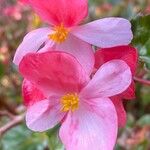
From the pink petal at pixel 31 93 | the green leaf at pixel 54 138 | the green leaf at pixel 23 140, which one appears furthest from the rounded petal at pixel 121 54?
the green leaf at pixel 23 140

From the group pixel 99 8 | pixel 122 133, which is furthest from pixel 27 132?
pixel 99 8

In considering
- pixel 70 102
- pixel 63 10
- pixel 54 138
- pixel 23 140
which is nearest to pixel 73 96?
pixel 70 102

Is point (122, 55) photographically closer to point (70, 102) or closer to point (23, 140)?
point (70, 102)

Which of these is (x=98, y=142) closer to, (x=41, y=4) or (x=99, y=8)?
(x=41, y=4)

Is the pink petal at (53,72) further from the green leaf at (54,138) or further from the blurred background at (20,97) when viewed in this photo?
the green leaf at (54,138)

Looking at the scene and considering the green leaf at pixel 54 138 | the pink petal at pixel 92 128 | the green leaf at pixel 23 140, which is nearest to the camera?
the pink petal at pixel 92 128

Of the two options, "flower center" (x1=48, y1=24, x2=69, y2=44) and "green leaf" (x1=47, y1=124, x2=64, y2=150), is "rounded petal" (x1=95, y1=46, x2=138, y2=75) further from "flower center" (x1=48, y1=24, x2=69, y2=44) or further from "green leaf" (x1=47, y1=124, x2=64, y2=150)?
"green leaf" (x1=47, y1=124, x2=64, y2=150)

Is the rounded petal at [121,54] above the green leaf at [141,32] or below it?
above

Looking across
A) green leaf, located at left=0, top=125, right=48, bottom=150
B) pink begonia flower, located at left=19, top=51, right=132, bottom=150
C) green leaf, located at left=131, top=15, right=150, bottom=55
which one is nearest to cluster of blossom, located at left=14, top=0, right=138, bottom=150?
pink begonia flower, located at left=19, top=51, right=132, bottom=150
